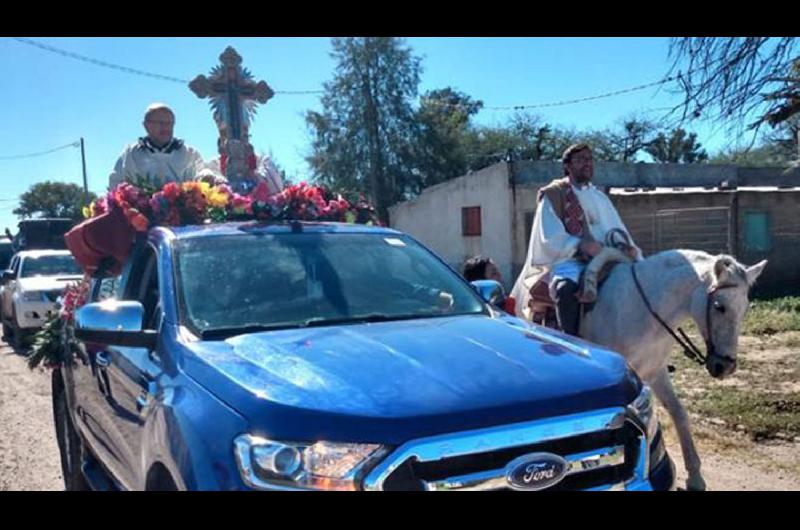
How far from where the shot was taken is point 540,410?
8.06ft

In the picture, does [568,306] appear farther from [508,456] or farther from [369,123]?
[369,123]

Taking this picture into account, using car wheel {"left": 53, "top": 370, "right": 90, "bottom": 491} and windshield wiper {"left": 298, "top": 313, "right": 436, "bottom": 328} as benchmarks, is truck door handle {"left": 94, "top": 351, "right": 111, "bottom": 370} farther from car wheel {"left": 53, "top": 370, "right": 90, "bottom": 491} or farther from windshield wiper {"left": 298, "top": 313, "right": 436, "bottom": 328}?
windshield wiper {"left": 298, "top": 313, "right": 436, "bottom": 328}

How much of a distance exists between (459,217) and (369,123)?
10614mm

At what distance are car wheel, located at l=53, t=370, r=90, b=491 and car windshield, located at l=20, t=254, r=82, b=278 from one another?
955 centimetres

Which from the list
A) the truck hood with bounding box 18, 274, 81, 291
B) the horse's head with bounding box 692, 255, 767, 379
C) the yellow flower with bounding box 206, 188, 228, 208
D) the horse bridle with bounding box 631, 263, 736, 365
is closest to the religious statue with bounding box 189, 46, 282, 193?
the yellow flower with bounding box 206, 188, 228, 208

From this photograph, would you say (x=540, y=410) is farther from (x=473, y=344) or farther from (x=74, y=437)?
(x=74, y=437)

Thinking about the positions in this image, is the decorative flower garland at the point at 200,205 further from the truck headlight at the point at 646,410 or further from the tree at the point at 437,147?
the tree at the point at 437,147

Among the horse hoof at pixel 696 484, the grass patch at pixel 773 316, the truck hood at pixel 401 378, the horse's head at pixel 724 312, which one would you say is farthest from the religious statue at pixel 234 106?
the grass patch at pixel 773 316

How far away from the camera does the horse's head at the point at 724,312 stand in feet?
15.8

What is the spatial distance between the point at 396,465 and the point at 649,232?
16.7 m

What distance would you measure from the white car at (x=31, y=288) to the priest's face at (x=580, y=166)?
8.68 m

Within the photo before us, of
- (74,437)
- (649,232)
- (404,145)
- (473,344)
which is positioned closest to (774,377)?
(473,344)

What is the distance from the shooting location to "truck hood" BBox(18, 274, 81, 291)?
42.7 feet

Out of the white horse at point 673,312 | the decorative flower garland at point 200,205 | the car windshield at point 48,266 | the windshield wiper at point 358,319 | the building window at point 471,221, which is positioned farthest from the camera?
the building window at point 471,221
